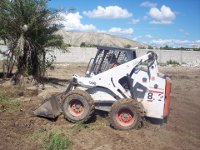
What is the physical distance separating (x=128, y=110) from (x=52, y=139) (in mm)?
2373

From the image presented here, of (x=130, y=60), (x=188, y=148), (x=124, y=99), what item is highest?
(x=130, y=60)

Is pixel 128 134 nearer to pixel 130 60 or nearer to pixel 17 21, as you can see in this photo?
pixel 130 60

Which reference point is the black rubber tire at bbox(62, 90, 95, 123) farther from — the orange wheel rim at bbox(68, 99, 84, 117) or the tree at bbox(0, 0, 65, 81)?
the tree at bbox(0, 0, 65, 81)

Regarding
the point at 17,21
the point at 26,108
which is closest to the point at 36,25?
the point at 17,21

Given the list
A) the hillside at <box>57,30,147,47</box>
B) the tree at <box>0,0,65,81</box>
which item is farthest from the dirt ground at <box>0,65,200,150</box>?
the hillside at <box>57,30,147,47</box>

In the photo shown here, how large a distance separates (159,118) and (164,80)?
111 centimetres

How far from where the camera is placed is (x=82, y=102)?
34.4 ft

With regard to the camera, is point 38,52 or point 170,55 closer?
point 38,52

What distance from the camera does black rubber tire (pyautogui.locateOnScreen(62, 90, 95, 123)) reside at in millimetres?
10430

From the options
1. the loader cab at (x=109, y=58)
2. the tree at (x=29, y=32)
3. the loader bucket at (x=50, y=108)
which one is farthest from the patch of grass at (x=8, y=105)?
the tree at (x=29, y=32)

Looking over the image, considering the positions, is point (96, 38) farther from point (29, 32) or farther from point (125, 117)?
point (125, 117)

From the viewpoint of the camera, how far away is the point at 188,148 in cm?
892

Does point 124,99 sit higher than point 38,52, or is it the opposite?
point 38,52

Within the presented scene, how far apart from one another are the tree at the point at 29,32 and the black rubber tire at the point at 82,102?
7.58 m
